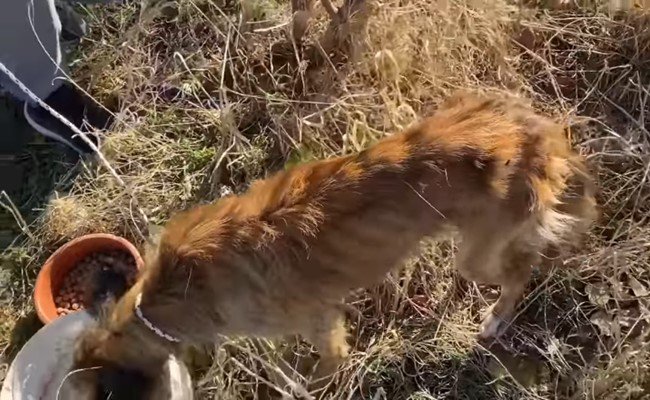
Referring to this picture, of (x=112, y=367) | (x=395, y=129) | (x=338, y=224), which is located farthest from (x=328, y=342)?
(x=395, y=129)

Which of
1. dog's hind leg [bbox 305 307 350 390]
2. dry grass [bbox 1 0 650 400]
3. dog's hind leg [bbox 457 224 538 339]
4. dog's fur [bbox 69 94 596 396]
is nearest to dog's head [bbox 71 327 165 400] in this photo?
dog's fur [bbox 69 94 596 396]

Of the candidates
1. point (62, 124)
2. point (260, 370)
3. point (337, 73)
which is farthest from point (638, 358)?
Result: point (62, 124)

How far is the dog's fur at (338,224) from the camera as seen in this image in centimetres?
297

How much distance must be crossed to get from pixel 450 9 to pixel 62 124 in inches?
87.4

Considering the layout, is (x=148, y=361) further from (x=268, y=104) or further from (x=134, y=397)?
(x=268, y=104)

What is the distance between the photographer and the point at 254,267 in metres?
3.07

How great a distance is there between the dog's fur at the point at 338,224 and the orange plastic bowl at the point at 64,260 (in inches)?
30.9

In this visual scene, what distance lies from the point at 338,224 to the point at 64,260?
165 centimetres

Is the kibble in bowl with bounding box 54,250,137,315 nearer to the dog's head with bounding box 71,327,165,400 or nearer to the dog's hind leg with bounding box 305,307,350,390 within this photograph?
the dog's head with bounding box 71,327,165,400

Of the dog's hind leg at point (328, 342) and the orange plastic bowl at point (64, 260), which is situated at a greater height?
the orange plastic bowl at point (64, 260)

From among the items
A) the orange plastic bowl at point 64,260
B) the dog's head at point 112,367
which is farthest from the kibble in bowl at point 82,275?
the dog's head at point 112,367

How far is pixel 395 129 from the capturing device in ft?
13.8

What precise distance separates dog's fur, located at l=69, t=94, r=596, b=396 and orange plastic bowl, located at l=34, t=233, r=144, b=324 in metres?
0.78

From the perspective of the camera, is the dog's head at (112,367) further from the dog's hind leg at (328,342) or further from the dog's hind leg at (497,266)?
the dog's hind leg at (497,266)
